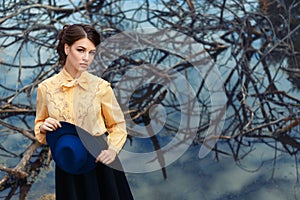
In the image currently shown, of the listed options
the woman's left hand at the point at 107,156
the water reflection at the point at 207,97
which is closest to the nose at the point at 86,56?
the woman's left hand at the point at 107,156

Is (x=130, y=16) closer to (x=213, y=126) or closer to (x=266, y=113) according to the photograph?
(x=266, y=113)

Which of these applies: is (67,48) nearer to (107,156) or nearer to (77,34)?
(77,34)

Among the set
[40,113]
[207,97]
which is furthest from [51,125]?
[207,97]

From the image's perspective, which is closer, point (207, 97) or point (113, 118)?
point (113, 118)

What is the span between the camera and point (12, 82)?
4.71 feet

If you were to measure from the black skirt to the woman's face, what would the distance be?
130 millimetres

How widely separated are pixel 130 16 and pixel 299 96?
653 millimetres

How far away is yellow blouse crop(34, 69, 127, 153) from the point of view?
563 mm

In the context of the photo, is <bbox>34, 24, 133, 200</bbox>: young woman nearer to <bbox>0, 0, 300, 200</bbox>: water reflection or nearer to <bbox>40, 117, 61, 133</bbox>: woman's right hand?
<bbox>40, 117, 61, 133</bbox>: woman's right hand

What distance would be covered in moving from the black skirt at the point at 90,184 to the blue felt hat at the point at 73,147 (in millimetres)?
28

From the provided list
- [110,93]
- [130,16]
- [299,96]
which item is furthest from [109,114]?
[130,16]

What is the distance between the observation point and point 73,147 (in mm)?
554

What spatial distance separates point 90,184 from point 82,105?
107 mm

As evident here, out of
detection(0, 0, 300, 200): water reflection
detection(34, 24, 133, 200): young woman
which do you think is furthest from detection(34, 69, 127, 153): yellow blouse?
detection(0, 0, 300, 200): water reflection
